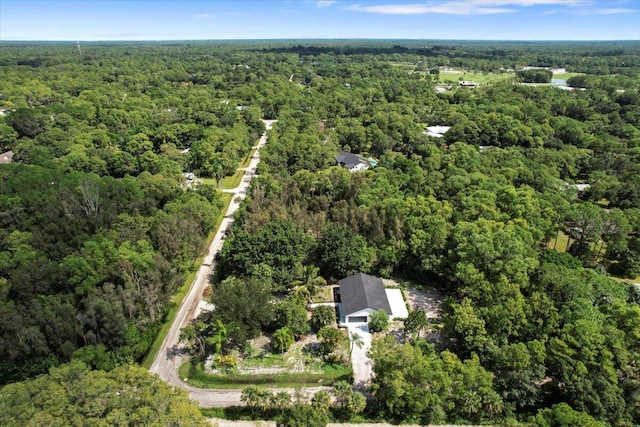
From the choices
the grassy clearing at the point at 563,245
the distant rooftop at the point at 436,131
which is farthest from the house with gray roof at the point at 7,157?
the grassy clearing at the point at 563,245

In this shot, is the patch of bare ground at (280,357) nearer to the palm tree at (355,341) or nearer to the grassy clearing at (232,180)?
the palm tree at (355,341)

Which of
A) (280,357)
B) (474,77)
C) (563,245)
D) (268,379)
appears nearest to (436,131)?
(563,245)

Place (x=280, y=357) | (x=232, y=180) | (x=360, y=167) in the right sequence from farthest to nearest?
(x=360, y=167)
(x=232, y=180)
(x=280, y=357)

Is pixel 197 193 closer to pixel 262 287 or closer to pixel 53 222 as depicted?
pixel 53 222

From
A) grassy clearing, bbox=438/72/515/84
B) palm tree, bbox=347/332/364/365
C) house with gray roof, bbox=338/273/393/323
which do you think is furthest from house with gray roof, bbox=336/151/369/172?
grassy clearing, bbox=438/72/515/84

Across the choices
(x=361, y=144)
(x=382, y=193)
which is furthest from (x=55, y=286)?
(x=361, y=144)

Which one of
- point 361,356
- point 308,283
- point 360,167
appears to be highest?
point 360,167

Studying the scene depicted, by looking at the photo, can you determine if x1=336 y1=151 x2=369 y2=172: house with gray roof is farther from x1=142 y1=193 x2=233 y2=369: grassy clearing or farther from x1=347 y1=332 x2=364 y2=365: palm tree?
x1=347 y1=332 x2=364 y2=365: palm tree

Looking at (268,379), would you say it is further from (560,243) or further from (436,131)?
(436,131)
